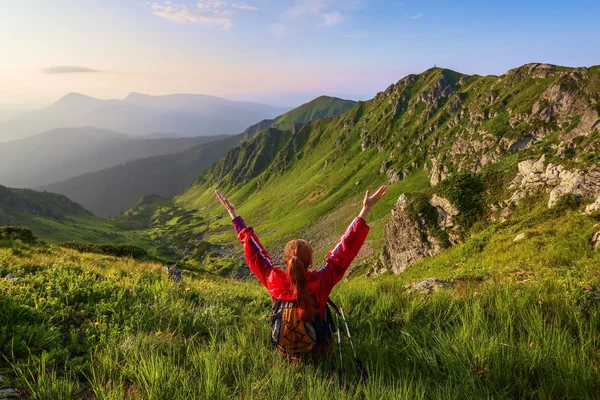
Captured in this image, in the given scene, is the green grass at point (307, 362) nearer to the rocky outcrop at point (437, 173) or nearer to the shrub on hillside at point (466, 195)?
the shrub on hillside at point (466, 195)

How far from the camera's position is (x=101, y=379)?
3.25m

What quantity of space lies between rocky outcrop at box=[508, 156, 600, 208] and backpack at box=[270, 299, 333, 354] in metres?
22.1

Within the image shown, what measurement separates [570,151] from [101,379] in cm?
3499

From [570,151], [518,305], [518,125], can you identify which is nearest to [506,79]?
[518,125]

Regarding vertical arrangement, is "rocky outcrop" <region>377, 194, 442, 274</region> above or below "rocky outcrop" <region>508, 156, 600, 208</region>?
below

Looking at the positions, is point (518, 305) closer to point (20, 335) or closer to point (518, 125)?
point (20, 335)

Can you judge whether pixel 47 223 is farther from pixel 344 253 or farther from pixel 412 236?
pixel 344 253

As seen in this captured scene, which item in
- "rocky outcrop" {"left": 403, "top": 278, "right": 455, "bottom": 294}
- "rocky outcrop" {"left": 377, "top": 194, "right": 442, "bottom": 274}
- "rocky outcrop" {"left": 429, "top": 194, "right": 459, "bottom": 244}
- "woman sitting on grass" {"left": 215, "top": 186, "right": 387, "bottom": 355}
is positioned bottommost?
"rocky outcrop" {"left": 377, "top": 194, "right": 442, "bottom": 274}

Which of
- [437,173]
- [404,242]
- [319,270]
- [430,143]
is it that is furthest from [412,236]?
[430,143]

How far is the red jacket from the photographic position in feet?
13.4

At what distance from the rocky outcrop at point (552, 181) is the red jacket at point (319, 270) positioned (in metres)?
21.1

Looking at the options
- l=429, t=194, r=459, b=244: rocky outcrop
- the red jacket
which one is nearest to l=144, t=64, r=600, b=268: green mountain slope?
l=429, t=194, r=459, b=244: rocky outcrop

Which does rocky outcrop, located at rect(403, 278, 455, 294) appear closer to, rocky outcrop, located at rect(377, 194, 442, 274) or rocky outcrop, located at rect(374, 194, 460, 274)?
rocky outcrop, located at rect(374, 194, 460, 274)

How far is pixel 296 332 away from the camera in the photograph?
366cm
